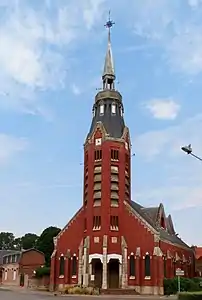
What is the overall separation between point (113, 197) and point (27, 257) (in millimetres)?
38777

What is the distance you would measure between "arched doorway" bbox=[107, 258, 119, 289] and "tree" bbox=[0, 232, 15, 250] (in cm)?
11401

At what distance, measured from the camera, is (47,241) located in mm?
117438

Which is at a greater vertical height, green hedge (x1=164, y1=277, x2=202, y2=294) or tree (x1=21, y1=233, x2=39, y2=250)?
→ tree (x1=21, y1=233, x2=39, y2=250)

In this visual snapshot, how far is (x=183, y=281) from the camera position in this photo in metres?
63.2

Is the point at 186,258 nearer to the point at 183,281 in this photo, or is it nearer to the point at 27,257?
the point at 183,281

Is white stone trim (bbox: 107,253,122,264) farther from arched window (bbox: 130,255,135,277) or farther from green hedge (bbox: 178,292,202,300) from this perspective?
green hedge (bbox: 178,292,202,300)

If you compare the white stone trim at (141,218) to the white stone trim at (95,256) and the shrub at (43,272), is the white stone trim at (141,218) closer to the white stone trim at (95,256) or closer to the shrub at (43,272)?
the white stone trim at (95,256)

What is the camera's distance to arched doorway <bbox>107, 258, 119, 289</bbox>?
210ft

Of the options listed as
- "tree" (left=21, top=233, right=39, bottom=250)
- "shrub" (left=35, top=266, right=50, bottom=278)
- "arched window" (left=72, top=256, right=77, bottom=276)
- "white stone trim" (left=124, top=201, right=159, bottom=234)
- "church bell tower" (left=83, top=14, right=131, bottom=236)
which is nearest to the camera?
"white stone trim" (left=124, top=201, right=159, bottom=234)

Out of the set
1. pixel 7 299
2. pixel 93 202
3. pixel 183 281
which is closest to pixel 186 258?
pixel 183 281

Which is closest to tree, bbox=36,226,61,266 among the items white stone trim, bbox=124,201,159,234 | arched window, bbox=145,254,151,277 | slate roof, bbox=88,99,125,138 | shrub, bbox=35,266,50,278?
shrub, bbox=35,266,50,278

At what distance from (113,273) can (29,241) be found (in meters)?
86.0

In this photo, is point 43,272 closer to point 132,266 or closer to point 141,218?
point 132,266

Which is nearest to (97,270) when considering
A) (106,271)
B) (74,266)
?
Result: (106,271)
